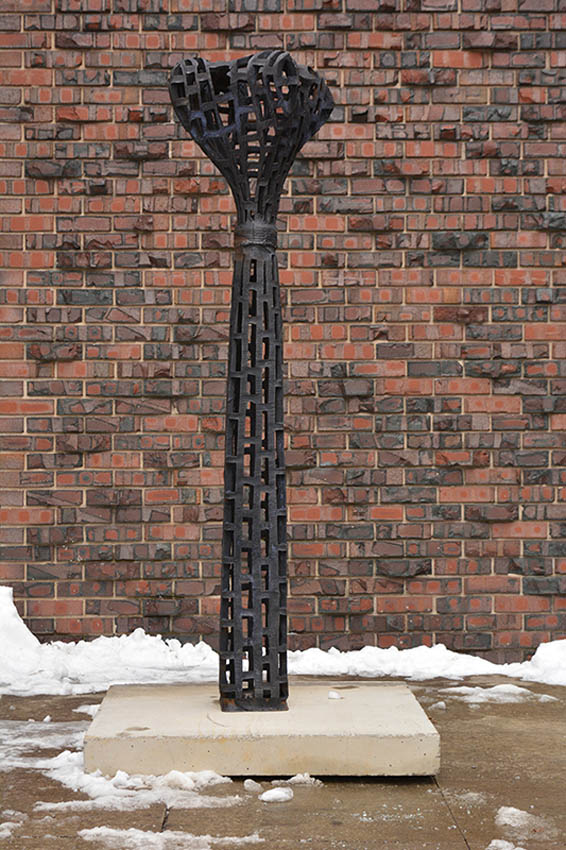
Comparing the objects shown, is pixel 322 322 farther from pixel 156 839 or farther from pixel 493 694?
pixel 156 839

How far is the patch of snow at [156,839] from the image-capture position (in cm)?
299

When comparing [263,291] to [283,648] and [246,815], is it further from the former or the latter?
[246,815]

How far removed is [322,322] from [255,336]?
5.91 feet

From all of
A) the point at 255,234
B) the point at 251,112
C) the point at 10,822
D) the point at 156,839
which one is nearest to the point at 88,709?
the point at 10,822

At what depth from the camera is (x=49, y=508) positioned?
582 cm

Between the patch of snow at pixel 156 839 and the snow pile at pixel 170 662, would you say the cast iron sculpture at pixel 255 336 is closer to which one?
the patch of snow at pixel 156 839

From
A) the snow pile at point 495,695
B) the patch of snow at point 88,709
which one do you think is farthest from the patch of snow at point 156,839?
the snow pile at point 495,695

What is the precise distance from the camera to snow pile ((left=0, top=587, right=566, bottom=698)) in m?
5.37

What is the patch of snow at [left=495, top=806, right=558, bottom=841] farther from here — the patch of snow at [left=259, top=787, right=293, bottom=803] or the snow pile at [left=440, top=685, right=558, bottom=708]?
the snow pile at [left=440, top=685, right=558, bottom=708]

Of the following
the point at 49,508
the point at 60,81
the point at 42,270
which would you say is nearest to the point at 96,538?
the point at 49,508

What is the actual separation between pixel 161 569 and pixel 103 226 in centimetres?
189

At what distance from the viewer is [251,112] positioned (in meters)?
4.00

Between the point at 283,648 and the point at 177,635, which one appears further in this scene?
the point at 177,635

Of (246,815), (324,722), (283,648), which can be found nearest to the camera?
(246,815)
